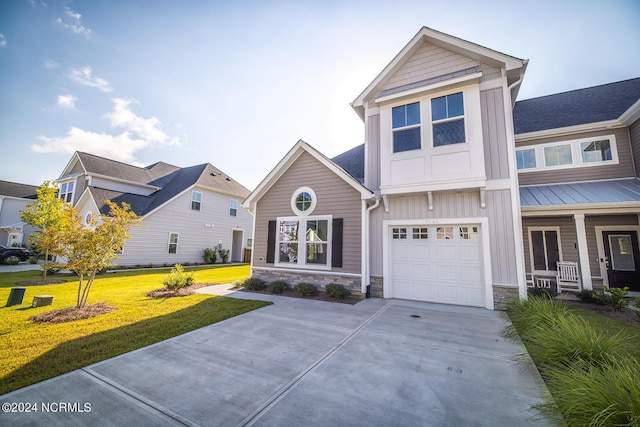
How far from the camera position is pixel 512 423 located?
243 centimetres

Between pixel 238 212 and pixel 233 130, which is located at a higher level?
pixel 233 130

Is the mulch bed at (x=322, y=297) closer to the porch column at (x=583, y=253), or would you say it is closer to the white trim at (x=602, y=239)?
the porch column at (x=583, y=253)

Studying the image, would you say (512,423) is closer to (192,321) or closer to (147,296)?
(192,321)

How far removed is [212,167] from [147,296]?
51.1 feet

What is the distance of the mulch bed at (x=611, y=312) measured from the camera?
5912mm

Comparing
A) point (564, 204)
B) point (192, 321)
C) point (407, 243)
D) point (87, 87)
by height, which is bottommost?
point (192, 321)

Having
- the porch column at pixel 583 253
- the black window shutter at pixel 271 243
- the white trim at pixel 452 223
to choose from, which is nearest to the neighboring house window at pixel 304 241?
the black window shutter at pixel 271 243

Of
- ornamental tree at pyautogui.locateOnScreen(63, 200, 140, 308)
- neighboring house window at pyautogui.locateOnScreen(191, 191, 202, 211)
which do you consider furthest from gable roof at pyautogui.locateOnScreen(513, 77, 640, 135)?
neighboring house window at pyautogui.locateOnScreen(191, 191, 202, 211)

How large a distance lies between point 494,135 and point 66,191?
2617 centimetres

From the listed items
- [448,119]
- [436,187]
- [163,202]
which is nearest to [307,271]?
[436,187]

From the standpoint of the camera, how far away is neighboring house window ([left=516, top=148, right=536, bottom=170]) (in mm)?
10242

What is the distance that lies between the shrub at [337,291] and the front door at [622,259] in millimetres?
9929

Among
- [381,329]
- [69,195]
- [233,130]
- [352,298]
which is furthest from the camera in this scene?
[69,195]

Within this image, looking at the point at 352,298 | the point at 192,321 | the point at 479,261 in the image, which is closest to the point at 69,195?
the point at 192,321
